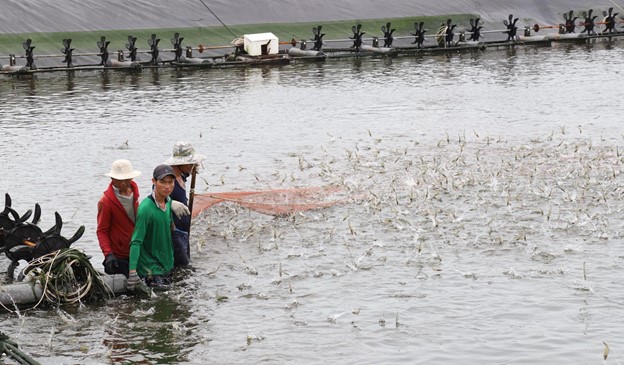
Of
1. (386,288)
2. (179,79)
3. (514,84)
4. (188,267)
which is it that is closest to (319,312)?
(386,288)

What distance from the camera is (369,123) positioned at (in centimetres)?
2258

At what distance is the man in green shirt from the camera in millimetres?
10414

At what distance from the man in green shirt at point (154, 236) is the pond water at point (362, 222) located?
30 cm

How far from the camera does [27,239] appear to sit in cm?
1170

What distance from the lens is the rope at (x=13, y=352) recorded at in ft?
27.7

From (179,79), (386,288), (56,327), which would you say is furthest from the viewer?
(179,79)

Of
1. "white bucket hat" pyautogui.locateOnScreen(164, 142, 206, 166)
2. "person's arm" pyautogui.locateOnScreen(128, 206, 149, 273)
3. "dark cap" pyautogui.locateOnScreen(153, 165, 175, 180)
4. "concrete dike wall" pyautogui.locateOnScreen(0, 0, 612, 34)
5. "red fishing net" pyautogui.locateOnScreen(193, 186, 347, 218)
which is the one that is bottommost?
"red fishing net" pyautogui.locateOnScreen(193, 186, 347, 218)

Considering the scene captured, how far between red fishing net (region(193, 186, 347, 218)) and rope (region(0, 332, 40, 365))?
5523mm

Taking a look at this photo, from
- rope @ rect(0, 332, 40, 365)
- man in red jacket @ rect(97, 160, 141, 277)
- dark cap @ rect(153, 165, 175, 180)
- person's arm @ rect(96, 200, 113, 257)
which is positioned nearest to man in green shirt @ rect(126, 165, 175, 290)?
dark cap @ rect(153, 165, 175, 180)

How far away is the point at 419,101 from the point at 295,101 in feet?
10.3

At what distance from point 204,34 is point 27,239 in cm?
2517

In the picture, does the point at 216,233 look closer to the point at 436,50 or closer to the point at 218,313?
the point at 218,313

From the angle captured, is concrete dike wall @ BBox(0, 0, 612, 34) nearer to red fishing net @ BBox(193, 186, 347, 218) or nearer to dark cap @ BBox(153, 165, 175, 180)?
red fishing net @ BBox(193, 186, 347, 218)

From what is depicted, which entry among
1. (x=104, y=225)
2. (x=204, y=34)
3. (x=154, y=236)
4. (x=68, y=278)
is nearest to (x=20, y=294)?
(x=68, y=278)
